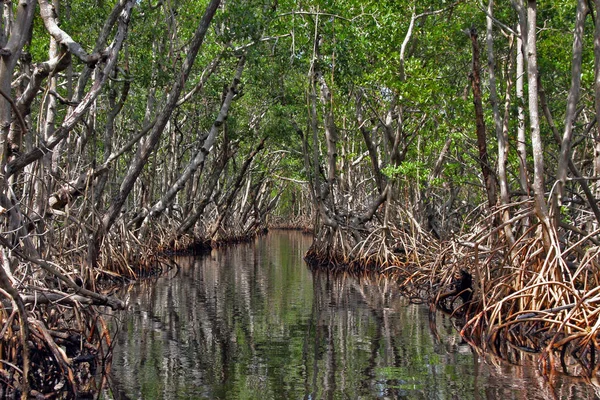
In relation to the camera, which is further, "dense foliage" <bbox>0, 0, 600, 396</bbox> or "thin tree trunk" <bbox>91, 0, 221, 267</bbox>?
"thin tree trunk" <bbox>91, 0, 221, 267</bbox>

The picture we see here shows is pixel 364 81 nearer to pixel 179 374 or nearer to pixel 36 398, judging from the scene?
pixel 179 374

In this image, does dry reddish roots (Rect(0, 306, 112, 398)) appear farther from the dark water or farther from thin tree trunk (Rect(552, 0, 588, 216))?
thin tree trunk (Rect(552, 0, 588, 216))

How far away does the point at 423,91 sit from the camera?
1246 cm

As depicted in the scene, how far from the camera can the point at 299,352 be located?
7379 millimetres

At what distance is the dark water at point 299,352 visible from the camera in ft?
19.0

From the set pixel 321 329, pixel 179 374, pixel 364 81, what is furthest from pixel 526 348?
pixel 364 81

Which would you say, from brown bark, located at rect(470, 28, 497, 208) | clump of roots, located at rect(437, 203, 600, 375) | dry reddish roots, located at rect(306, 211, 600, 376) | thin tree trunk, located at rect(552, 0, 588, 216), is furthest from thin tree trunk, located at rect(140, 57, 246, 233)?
thin tree trunk, located at rect(552, 0, 588, 216)

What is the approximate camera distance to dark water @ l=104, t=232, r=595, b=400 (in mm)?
5797

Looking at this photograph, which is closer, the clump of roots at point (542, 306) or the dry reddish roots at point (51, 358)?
the dry reddish roots at point (51, 358)

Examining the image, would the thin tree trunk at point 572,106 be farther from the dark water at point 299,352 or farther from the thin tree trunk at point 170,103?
the thin tree trunk at point 170,103

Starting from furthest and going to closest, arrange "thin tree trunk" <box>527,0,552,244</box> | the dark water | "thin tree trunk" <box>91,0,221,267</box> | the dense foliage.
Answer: "thin tree trunk" <box>91,0,221,267</box> < "thin tree trunk" <box>527,0,552,244</box> < the dense foliage < the dark water

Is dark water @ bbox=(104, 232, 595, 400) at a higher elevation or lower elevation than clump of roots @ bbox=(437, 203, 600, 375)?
lower

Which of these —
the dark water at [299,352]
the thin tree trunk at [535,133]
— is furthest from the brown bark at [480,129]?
the thin tree trunk at [535,133]

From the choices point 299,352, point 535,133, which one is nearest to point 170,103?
point 299,352
